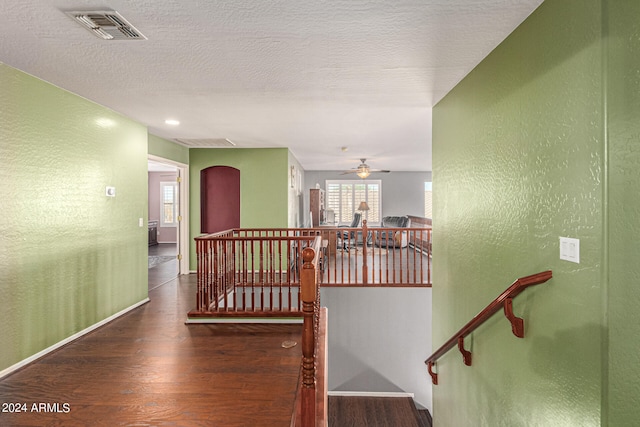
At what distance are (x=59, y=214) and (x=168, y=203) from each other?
8.33m

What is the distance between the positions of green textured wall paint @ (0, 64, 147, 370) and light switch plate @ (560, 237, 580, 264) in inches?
153

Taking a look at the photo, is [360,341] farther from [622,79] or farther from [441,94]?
[622,79]

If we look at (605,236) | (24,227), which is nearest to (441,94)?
(605,236)

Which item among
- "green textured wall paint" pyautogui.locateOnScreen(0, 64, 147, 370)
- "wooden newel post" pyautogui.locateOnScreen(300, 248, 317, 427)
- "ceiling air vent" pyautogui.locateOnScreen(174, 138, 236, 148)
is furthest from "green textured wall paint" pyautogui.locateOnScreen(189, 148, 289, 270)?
"wooden newel post" pyautogui.locateOnScreen(300, 248, 317, 427)

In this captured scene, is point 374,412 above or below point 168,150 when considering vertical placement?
below

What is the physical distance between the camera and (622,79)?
4.55 ft

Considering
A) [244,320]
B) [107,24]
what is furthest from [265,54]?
[244,320]

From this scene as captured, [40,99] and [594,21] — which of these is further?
[40,99]

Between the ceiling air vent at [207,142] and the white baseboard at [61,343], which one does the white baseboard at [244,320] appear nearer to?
the white baseboard at [61,343]

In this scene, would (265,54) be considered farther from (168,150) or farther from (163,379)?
(168,150)

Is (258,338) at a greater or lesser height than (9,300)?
lesser

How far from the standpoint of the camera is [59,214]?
10.6 ft

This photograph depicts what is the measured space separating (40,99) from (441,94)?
375cm

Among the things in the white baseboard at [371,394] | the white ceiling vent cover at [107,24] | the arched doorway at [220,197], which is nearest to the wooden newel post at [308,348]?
the white ceiling vent cover at [107,24]
